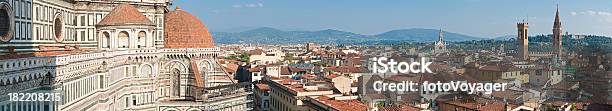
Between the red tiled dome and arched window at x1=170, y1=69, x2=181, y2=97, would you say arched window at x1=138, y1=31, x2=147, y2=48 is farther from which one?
arched window at x1=170, y1=69, x2=181, y2=97

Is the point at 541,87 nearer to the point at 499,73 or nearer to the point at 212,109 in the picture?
the point at 499,73

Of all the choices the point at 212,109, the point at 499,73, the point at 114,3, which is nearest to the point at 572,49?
the point at 499,73

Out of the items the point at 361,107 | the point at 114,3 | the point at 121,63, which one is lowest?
the point at 361,107

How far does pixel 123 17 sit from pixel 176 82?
4.33m

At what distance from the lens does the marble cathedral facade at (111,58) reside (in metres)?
13.5

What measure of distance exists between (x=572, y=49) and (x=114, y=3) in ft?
152

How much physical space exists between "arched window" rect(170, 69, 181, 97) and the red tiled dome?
0.99 m

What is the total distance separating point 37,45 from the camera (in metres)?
18.9

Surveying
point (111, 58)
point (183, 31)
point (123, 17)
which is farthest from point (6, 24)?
point (183, 31)

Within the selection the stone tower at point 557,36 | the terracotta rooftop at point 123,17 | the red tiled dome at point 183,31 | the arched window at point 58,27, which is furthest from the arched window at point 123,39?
the stone tower at point 557,36

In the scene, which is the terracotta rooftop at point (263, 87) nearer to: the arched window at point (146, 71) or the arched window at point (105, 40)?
the arched window at point (146, 71)

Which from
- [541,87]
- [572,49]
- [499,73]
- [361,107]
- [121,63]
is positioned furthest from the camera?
[572,49]

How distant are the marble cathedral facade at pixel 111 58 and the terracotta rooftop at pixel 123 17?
32mm

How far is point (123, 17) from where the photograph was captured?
22.3 metres
